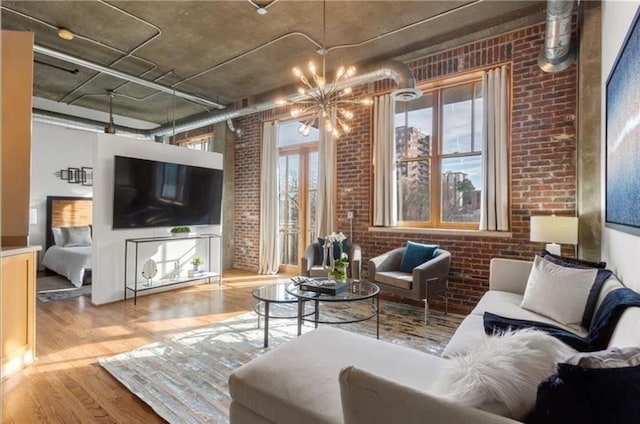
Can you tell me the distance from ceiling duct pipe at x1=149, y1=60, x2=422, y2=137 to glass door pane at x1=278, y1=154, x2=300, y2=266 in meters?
1.15

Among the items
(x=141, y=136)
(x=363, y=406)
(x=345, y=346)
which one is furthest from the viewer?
(x=141, y=136)

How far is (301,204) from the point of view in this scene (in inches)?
246

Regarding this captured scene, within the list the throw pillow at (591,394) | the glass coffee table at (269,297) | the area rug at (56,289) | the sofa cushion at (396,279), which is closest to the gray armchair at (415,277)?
the sofa cushion at (396,279)

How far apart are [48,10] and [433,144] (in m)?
4.63

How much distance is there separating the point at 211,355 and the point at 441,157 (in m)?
3.56

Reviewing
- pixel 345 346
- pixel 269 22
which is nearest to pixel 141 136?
pixel 269 22

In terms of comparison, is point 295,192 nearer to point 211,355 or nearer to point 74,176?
point 211,355

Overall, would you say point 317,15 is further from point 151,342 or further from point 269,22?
point 151,342

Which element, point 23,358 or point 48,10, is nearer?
point 23,358

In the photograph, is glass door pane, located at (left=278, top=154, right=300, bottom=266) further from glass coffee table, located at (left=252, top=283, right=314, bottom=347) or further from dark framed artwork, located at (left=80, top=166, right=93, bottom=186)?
dark framed artwork, located at (left=80, top=166, right=93, bottom=186)

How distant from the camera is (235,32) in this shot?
3.92 meters

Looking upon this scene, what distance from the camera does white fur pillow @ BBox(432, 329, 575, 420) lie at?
0.97 m

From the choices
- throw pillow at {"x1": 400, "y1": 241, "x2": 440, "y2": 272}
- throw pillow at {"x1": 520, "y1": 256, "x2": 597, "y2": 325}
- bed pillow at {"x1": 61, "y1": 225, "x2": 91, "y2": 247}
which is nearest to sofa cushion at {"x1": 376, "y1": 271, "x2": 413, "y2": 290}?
throw pillow at {"x1": 400, "y1": 241, "x2": 440, "y2": 272}

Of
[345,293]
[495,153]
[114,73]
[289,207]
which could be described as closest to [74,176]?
[114,73]
